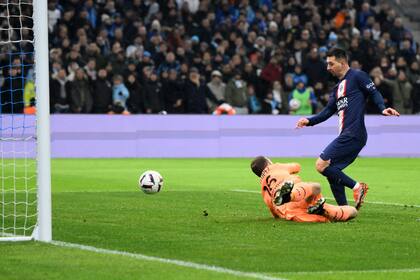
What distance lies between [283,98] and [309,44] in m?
2.75

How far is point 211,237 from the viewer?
34.2ft

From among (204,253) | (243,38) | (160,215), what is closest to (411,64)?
(243,38)

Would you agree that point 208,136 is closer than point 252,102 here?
Yes

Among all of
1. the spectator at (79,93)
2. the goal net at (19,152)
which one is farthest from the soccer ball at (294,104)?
the goal net at (19,152)

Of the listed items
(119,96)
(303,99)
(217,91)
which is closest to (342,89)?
(119,96)

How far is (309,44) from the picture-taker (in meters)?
32.8

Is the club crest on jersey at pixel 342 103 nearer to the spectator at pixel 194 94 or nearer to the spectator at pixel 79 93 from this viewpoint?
the spectator at pixel 79 93

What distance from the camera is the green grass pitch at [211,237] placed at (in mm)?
8227

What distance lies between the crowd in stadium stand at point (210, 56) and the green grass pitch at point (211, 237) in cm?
1031

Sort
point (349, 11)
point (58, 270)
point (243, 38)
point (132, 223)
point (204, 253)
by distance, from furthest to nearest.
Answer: point (349, 11) → point (243, 38) → point (132, 223) → point (204, 253) → point (58, 270)

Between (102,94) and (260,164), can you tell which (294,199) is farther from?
(102,94)

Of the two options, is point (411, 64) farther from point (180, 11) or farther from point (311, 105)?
point (180, 11)

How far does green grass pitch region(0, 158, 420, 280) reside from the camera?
27.0 feet

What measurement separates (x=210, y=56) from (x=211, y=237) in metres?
20.7
